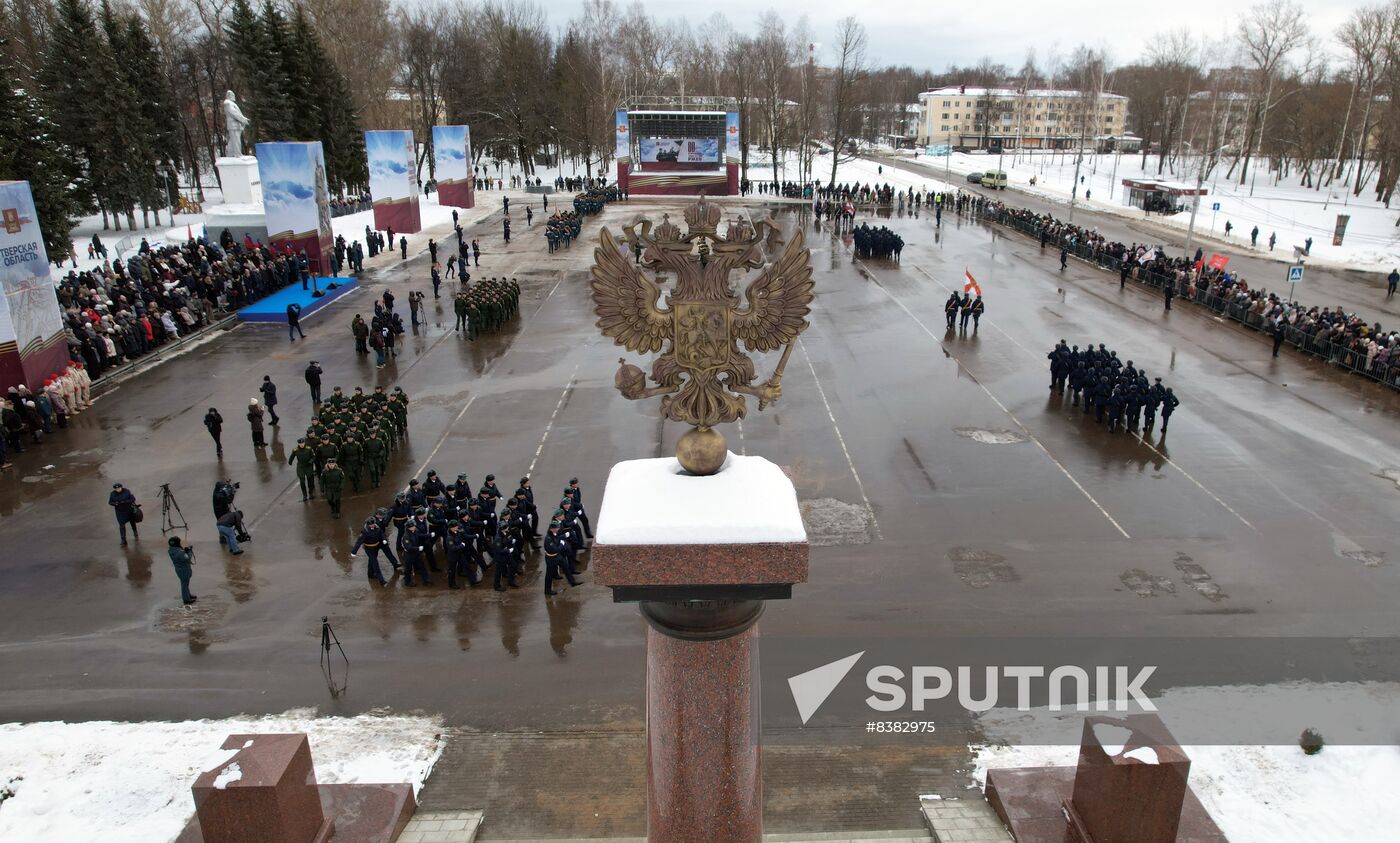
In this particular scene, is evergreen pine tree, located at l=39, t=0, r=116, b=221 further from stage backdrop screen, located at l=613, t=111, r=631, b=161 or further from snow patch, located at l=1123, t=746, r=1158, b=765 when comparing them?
snow patch, located at l=1123, t=746, r=1158, b=765

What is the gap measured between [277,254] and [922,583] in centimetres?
2684

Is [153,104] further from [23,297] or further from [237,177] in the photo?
[23,297]

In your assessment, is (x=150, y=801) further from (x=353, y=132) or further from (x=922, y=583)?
(x=353, y=132)

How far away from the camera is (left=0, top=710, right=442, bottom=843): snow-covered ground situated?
703 cm

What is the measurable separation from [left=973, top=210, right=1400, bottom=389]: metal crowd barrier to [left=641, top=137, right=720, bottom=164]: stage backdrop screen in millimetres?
28147

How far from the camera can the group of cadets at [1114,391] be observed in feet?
54.2

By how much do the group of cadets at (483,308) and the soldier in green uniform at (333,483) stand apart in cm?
1115

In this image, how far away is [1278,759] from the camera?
770cm

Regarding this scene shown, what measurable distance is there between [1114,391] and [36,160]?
33794 millimetres

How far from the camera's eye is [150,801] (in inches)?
288

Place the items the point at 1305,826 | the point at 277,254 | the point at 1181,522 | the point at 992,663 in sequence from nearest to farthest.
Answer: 1. the point at 1305,826
2. the point at 992,663
3. the point at 1181,522
4. the point at 277,254

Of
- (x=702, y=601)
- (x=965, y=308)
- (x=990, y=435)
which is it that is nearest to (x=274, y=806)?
(x=702, y=601)

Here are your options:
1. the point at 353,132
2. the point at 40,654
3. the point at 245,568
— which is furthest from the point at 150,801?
the point at 353,132

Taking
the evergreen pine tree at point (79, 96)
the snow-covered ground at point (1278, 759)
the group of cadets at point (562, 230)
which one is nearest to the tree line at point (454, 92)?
the evergreen pine tree at point (79, 96)
